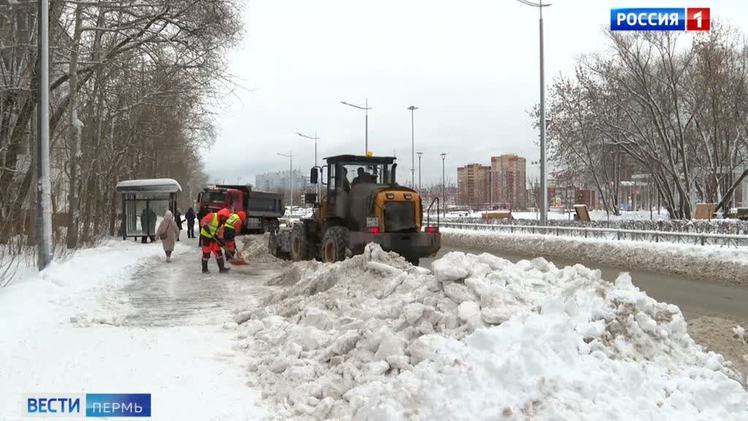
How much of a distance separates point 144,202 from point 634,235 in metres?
19.3

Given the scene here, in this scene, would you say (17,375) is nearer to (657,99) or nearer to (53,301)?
(53,301)

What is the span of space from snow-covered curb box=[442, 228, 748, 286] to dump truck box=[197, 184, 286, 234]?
42.8 ft

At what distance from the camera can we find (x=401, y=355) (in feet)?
16.7

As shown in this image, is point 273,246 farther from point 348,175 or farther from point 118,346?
point 118,346

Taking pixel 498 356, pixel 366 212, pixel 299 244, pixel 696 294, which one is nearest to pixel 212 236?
pixel 299 244

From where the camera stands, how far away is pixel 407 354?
16.9 feet

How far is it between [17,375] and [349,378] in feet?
10.6

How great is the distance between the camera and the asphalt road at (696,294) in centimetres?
917

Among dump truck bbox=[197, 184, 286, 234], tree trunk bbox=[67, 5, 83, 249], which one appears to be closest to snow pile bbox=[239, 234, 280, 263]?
tree trunk bbox=[67, 5, 83, 249]

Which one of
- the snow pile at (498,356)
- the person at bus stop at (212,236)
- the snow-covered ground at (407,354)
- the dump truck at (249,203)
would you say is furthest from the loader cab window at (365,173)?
the dump truck at (249,203)

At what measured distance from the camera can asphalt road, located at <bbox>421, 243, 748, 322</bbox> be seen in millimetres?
9172

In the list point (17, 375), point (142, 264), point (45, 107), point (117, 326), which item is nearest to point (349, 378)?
point (17, 375)

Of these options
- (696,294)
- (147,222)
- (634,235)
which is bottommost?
(696,294)

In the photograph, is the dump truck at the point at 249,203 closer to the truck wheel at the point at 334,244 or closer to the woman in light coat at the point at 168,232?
the woman in light coat at the point at 168,232
